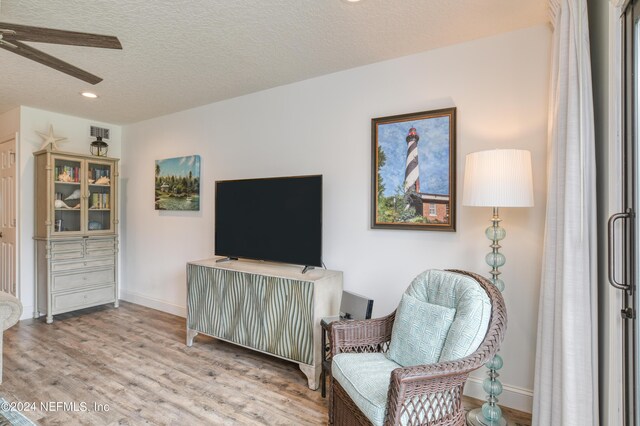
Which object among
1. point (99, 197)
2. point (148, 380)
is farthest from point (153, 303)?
point (148, 380)

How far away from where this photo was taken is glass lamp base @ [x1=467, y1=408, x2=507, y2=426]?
6.70 ft

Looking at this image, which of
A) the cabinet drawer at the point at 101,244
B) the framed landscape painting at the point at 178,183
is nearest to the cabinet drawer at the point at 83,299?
the cabinet drawer at the point at 101,244

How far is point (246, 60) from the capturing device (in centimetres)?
273

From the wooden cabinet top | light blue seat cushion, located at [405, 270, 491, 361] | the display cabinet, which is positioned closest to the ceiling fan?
the wooden cabinet top

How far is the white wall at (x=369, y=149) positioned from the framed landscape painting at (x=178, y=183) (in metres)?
0.11

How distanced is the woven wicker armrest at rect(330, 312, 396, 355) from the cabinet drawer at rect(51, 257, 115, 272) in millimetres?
3721

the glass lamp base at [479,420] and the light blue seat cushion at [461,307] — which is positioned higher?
the light blue seat cushion at [461,307]

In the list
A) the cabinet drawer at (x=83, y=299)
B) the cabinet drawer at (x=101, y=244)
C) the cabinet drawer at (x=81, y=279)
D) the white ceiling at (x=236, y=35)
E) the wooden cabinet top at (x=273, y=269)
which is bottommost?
the cabinet drawer at (x=83, y=299)

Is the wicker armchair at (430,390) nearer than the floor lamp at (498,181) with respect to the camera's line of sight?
Yes

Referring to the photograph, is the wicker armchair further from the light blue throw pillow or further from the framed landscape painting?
the framed landscape painting

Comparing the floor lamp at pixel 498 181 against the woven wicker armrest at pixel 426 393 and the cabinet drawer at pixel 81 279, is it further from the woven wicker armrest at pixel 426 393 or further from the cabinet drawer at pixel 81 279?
the cabinet drawer at pixel 81 279

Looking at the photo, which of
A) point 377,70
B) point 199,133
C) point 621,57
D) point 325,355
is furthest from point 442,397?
point 199,133

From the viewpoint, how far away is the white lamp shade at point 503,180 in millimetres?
1877

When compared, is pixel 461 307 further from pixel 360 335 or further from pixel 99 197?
pixel 99 197
